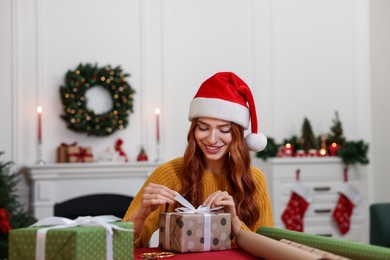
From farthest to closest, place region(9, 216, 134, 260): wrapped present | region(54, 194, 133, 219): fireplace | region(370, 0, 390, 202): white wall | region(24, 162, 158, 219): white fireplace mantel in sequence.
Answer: region(370, 0, 390, 202): white wall, region(54, 194, 133, 219): fireplace, region(24, 162, 158, 219): white fireplace mantel, region(9, 216, 134, 260): wrapped present

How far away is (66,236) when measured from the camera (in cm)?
133

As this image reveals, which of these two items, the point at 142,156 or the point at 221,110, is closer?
the point at 221,110

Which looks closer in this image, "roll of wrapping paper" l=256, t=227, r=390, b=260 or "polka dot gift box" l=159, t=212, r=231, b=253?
"roll of wrapping paper" l=256, t=227, r=390, b=260

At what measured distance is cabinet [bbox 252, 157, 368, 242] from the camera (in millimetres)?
6254

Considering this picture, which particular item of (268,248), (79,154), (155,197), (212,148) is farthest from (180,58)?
(268,248)

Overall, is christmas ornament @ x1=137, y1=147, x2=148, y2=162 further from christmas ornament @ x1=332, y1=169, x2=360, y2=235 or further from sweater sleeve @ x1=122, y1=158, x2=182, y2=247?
sweater sleeve @ x1=122, y1=158, x2=182, y2=247

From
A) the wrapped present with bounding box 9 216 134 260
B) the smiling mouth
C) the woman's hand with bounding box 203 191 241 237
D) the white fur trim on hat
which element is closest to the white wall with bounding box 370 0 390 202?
the white fur trim on hat

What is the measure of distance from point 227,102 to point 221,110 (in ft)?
0.14

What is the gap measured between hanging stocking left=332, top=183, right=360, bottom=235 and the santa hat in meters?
4.17

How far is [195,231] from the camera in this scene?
1745 mm

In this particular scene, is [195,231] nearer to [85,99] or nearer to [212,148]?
[212,148]

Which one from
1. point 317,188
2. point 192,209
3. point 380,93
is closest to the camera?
point 192,209

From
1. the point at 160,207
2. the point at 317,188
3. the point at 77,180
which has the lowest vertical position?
the point at 317,188

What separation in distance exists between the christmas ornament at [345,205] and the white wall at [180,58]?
453 mm
